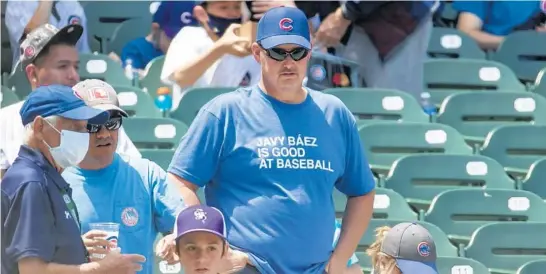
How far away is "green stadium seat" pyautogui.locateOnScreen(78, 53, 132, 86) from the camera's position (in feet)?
26.9

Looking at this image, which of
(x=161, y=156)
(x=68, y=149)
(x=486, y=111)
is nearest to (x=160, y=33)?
(x=486, y=111)

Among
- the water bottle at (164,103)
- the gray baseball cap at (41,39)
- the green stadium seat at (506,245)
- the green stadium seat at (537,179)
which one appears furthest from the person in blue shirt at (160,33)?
the gray baseball cap at (41,39)

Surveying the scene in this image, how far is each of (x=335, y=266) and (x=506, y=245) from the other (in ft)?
7.17

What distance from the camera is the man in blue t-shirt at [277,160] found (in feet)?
16.0

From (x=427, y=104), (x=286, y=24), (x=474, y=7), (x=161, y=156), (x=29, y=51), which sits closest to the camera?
(x=286, y=24)

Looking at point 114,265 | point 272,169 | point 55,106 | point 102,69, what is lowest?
point 114,265

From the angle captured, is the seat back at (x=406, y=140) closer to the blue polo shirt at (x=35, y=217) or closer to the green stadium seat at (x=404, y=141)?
the green stadium seat at (x=404, y=141)

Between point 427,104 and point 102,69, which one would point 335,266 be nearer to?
point 102,69

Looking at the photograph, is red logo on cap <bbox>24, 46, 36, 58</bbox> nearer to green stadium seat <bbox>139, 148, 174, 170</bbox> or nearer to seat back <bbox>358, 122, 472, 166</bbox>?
green stadium seat <bbox>139, 148, 174, 170</bbox>

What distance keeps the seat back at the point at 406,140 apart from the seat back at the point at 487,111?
461 mm

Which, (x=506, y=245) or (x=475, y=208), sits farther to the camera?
(x=475, y=208)

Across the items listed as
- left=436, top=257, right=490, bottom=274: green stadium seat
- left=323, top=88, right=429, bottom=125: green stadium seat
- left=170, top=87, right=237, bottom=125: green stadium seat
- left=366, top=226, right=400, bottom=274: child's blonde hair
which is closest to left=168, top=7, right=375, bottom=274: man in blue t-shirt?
left=366, top=226, right=400, bottom=274: child's blonde hair

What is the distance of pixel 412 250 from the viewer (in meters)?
5.48

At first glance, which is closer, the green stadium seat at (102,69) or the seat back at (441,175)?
the seat back at (441,175)
